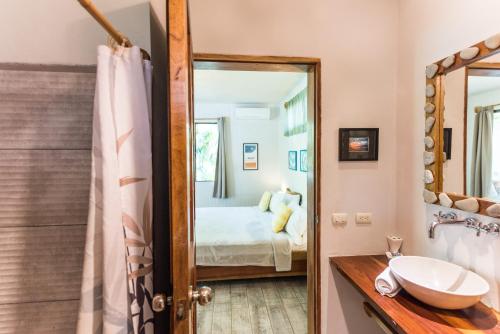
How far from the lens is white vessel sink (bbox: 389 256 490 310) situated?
1049 mm

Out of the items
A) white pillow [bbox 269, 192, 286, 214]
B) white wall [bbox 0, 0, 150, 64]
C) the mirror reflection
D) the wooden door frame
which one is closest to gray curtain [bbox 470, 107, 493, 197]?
the mirror reflection

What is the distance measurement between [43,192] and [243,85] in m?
3.52

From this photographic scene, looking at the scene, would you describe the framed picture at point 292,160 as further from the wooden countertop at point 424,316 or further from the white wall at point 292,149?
the wooden countertop at point 424,316

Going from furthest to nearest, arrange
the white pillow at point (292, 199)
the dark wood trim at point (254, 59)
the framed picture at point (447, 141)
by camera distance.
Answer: the white pillow at point (292, 199)
the dark wood trim at point (254, 59)
the framed picture at point (447, 141)

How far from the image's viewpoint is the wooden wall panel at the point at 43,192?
0.88 metres

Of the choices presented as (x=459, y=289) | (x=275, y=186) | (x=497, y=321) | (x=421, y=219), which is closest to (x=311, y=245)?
(x=421, y=219)

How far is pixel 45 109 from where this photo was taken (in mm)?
903

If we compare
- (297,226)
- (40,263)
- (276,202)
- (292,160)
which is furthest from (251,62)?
(292,160)

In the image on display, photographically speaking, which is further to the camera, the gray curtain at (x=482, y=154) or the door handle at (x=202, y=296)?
the gray curtain at (x=482, y=154)

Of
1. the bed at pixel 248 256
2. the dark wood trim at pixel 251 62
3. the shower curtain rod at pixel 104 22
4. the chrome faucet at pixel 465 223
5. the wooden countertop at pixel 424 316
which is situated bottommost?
the bed at pixel 248 256

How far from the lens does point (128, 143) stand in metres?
0.80

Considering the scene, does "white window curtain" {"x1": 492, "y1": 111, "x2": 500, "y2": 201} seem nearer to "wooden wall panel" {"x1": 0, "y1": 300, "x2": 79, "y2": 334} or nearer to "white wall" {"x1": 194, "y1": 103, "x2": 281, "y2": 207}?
"wooden wall panel" {"x1": 0, "y1": 300, "x2": 79, "y2": 334}

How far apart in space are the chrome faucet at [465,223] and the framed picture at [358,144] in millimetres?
563

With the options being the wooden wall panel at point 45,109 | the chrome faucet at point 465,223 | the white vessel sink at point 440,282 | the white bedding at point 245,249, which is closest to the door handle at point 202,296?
the wooden wall panel at point 45,109
